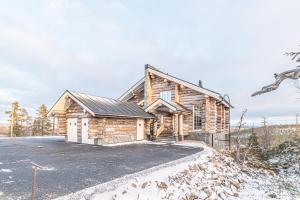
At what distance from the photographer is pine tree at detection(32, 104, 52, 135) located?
32.3m

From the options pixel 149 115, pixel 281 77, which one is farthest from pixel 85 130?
pixel 281 77

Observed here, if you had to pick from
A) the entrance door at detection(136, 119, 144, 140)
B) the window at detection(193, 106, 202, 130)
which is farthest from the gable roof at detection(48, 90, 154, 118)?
the window at detection(193, 106, 202, 130)

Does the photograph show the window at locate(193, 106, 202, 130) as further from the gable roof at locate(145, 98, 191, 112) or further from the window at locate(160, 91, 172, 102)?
the window at locate(160, 91, 172, 102)

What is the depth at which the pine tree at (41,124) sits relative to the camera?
3228 cm

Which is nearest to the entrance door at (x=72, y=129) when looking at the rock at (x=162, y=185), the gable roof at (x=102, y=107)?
the gable roof at (x=102, y=107)

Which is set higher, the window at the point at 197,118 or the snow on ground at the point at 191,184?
the window at the point at 197,118

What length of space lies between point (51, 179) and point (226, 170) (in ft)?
22.6

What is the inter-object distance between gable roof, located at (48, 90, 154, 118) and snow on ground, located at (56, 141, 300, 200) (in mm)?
7190

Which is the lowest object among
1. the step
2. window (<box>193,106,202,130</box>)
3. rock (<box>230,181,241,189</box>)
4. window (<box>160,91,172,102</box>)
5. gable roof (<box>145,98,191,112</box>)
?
rock (<box>230,181,241,189</box>)

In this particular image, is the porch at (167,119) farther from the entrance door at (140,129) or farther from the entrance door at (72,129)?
the entrance door at (72,129)

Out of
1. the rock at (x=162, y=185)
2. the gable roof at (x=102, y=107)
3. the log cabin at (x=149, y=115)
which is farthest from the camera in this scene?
the log cabin at (x=149, y=115)

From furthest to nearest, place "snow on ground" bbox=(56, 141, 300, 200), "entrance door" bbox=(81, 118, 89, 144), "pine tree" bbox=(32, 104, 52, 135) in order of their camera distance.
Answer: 1. "pine tree" bbox=(32, 104, 52, 135)
2. "entrance door" bbox=(81, 118, 89, 144)
3. "snow on ground" bbox=(56, 141, 300, 200)

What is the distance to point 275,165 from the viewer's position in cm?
1151

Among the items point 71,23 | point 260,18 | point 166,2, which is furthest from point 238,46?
point 71,23
